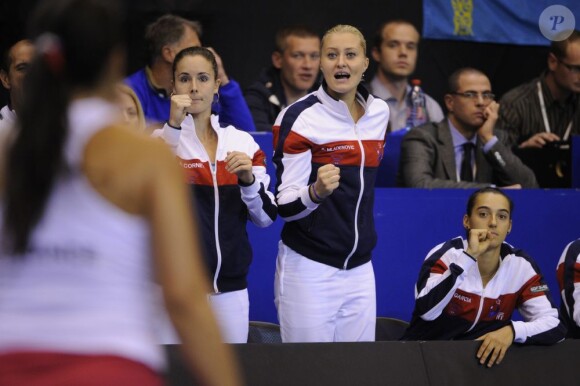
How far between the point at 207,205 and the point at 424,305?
1049mm

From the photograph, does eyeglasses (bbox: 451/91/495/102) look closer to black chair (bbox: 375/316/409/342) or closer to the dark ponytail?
black chair (bbox: 375/316/409/342)

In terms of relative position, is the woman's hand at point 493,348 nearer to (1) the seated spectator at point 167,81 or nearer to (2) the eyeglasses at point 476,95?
(1) the seated spectator at point 167,81

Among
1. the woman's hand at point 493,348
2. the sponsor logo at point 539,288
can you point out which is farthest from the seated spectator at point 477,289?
the woman's hand at point 493,348

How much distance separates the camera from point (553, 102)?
21.7 feet

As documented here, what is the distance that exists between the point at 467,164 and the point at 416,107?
0.81 meters

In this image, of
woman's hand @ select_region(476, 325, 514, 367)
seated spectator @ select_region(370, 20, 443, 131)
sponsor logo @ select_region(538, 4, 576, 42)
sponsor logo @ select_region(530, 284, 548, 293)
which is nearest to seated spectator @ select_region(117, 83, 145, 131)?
woman's hand @ select_region(476, 325, 514, 367)

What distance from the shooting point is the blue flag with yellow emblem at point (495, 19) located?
23.5ft

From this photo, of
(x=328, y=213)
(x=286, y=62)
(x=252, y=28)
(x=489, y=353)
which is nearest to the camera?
(x=489, y=353)

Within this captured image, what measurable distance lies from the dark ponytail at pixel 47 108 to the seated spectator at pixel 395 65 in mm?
4782

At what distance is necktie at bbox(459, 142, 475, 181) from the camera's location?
19.2 feet

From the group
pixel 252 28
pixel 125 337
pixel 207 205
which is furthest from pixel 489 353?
pixel 252 28

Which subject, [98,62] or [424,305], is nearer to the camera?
[98,62]

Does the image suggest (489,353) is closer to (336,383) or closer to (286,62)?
(336,383)

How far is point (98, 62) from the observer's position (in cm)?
166
